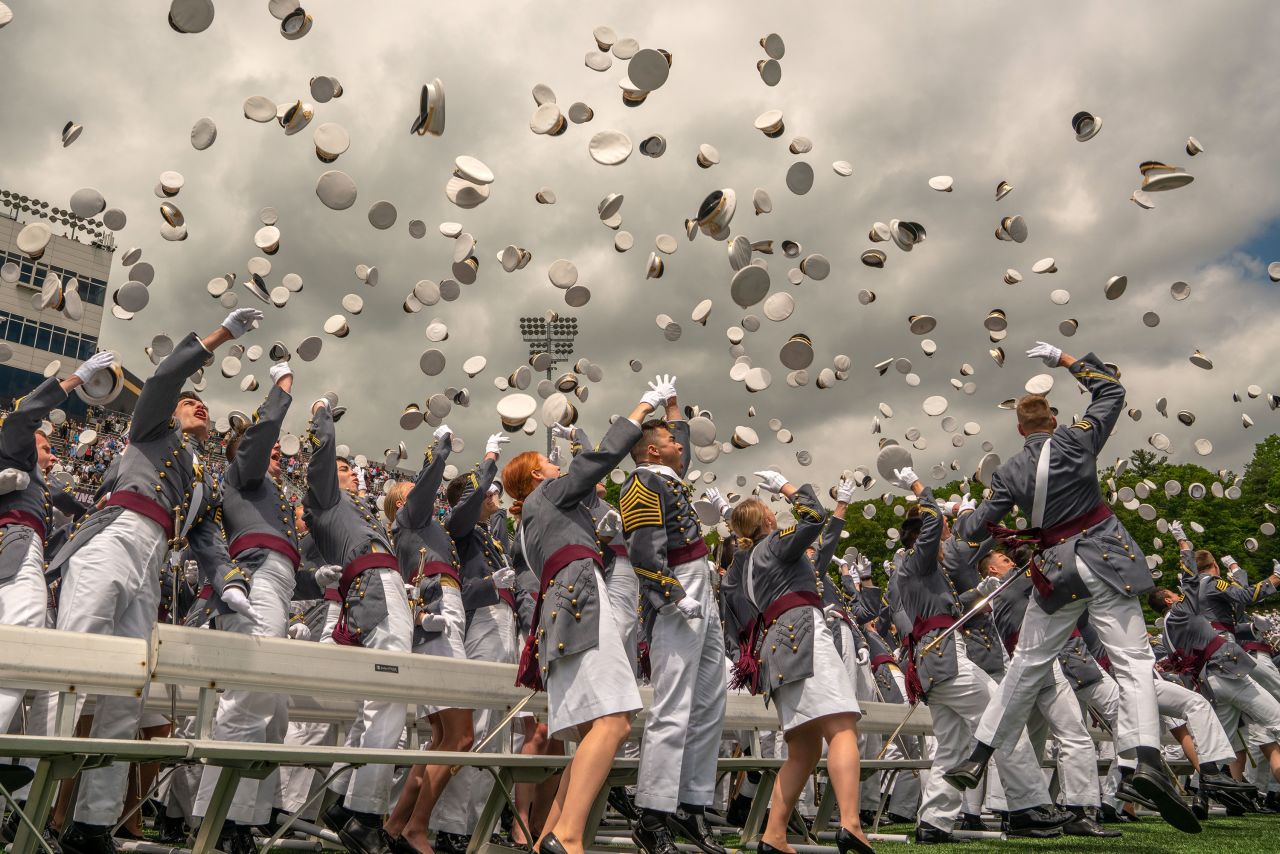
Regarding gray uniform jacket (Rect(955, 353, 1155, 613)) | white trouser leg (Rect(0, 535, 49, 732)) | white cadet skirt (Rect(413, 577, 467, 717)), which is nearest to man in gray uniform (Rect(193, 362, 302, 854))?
white trouser leg (Rect(0, 535, 49, 732))

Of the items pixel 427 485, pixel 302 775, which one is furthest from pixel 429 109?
pixel 302 775

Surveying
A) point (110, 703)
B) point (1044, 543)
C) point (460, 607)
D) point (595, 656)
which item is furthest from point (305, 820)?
point (1044, 543)

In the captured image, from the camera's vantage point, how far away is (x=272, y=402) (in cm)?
563

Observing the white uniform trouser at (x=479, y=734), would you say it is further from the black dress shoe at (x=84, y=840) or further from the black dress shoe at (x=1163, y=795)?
the black dress shoe at (x=1163, y=795)

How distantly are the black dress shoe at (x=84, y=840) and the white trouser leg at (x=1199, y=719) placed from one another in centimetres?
789

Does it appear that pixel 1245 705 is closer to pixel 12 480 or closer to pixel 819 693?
pixel 819 693

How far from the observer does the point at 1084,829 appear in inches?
290

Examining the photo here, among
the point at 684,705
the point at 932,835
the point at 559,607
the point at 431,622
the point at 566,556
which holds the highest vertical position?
the point at 566,556

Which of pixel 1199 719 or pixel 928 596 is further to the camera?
pixel 1199 719

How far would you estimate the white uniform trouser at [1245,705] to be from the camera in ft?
32.2

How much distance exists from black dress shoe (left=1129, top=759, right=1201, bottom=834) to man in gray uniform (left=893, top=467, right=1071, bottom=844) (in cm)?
193

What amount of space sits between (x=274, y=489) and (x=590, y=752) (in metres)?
2.80

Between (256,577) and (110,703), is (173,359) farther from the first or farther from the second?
(110,703)

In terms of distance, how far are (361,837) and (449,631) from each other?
1.68 m
